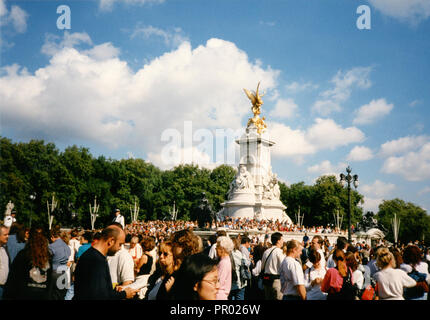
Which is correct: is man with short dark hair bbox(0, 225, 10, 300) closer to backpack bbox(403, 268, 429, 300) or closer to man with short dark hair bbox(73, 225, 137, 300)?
man with short dark hair bbox(73, 225, 137, 300)

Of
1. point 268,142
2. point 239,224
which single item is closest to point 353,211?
point 268,142

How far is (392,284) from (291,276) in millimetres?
1350

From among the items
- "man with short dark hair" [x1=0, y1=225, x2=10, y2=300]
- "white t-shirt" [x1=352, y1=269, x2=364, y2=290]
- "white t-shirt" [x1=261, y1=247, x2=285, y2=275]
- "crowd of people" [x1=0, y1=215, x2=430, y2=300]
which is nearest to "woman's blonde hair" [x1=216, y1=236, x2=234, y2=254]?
"crowd of people" [x1=0, y1=215, x2=430, y2=300]

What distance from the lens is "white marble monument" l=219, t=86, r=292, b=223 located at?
3612 centimetres

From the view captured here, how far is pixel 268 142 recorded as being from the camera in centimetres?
4075

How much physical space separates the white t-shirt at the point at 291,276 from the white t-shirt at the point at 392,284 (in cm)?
105

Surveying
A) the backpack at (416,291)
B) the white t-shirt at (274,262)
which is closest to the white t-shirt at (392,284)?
the backpack at (416,291)

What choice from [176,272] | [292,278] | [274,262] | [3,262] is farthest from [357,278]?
[3,262]

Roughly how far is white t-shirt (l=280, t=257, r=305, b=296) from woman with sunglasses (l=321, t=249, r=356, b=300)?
0.37 metres

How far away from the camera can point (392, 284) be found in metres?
4.57

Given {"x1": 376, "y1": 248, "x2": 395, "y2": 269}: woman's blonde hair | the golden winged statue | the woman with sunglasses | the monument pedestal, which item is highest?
the golden winged statue

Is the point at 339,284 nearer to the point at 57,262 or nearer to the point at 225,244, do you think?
the point at 225,244

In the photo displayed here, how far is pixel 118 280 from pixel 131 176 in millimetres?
50927
